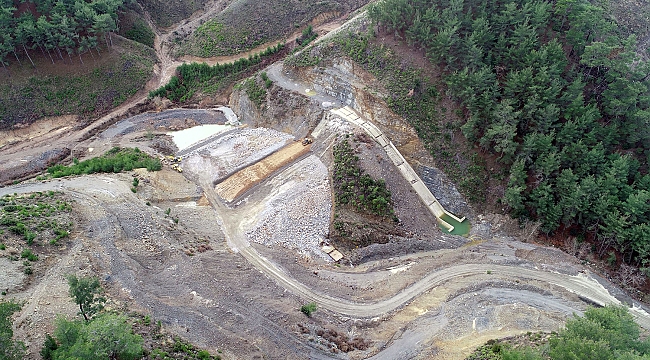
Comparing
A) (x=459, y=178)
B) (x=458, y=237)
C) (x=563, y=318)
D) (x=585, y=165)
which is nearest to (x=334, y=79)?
(x=459, y=178)

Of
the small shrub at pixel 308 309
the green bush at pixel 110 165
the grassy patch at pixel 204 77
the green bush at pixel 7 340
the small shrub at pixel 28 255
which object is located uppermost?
the grassy patch at pixel 204 77

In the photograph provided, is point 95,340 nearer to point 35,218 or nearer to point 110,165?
point 35,218

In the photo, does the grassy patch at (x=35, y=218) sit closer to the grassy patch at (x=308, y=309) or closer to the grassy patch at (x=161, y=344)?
the grassy patch at (x=161, y=344)

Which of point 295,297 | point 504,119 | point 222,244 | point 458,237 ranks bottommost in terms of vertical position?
point 458,237

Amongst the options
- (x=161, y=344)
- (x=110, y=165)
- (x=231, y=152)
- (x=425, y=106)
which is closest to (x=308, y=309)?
(x=161, y=344)

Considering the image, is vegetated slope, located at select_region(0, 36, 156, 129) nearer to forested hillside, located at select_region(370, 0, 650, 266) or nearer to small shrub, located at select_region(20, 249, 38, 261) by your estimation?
small shrub, located at select_region(20, 249, 38, 261)

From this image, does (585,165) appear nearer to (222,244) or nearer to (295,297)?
(295,297)

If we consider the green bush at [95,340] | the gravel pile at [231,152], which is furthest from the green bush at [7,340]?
the gravel pile at [231,152]
